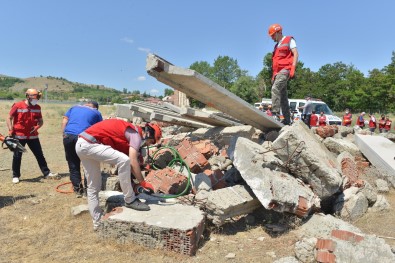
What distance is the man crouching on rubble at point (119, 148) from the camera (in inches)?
154

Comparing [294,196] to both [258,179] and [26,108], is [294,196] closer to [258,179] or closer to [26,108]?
[258,179]

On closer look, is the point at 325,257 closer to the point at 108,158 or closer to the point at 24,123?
the point at 108,158

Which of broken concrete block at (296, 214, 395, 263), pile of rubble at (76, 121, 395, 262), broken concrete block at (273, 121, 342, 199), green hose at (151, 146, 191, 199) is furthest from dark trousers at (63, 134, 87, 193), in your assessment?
broken concrete block at (296, 214, 395, 263)

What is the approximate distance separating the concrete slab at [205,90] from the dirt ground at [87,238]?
5.83 feet

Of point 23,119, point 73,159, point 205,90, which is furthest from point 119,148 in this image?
point 23,119

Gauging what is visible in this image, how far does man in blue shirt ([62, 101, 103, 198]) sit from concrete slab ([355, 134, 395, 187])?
506 cm

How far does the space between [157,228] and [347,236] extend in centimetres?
203

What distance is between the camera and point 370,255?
325cm

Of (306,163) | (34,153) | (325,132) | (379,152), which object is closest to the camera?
(306,163)

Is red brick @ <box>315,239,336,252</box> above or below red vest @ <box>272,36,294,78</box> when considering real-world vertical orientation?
below

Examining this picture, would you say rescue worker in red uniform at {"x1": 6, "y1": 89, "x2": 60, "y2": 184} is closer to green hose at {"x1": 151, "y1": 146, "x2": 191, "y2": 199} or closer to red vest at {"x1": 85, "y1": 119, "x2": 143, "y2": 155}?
green hose at {"x1": 151, "y1": 146, "x2": 191, "y2": 199}

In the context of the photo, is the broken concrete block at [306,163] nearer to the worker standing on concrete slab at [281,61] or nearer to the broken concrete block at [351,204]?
the broken concrete block at [351,204]

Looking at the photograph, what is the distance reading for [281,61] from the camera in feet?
18.9

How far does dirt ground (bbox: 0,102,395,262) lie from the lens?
364cm
